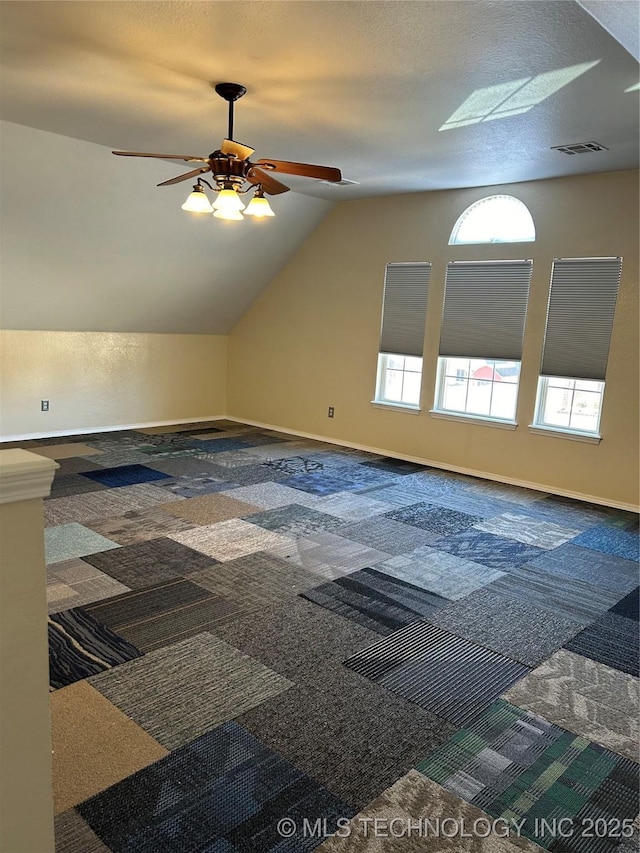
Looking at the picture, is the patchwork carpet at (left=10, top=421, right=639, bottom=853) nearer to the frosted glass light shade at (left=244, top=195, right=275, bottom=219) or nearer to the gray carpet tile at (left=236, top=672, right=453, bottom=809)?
the gray carpet tile at (left=236, top=672, right=453, bottom=809)

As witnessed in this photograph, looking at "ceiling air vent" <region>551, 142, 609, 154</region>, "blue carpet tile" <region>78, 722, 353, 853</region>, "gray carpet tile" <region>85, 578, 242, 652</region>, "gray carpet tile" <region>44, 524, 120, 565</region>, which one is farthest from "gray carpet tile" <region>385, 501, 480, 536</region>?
"ceiling air vent" <region>551, 142, 609, 154</region>

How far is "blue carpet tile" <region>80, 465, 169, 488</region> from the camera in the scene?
17.6ft

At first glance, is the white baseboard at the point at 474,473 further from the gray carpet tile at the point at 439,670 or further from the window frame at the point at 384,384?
the gray carpet tile at the point at 439,670

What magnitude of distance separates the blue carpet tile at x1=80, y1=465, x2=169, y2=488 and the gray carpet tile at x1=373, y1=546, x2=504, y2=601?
2519 millimetres

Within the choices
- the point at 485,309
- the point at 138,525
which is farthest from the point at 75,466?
the point at 485,309

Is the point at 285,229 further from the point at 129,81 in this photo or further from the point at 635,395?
the point at 635,395

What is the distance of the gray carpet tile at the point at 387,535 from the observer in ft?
13.8

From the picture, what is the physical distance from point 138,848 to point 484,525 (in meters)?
3.49

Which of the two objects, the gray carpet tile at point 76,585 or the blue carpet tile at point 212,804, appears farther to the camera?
the gray carpet tile at point 76,585

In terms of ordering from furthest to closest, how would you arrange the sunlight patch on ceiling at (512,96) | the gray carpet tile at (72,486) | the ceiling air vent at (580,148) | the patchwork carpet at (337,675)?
the gray carpet tile at (72,486) → the ceiling air vent at (580,148) → the sunlight patch on ceiling at (512,96) → the patchwork carpet at (337,675)

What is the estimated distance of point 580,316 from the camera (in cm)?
538

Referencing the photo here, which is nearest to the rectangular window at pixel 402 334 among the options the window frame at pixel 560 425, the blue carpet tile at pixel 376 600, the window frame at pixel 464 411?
the window frame at pixel 464 411

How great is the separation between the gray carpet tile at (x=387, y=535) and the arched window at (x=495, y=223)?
115 inches

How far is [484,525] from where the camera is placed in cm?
475
